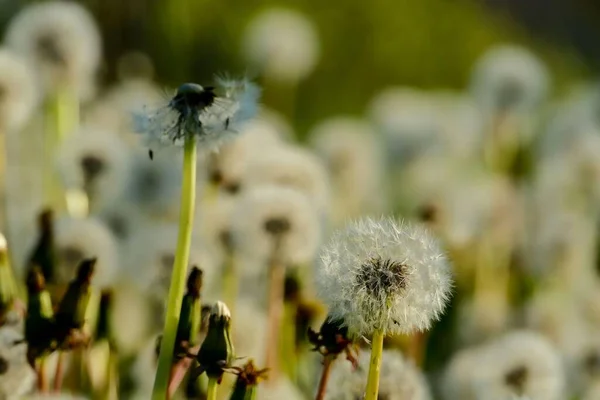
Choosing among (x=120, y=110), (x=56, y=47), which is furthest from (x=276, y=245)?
(x=120, y=110)

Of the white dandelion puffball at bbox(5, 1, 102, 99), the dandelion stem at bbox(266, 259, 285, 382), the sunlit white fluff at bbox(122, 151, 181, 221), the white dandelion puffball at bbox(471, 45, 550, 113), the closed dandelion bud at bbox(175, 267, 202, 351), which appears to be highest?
the white dandelion puffball at bbox(471, 45, 550, 113)

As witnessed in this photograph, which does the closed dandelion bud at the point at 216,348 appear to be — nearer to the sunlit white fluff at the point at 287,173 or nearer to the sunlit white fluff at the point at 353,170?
the sunlit white fluff at the point at 287,173

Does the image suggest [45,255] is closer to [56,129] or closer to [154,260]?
[154,260]

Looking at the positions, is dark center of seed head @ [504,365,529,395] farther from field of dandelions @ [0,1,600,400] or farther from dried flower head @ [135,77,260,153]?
dried flower head @ [135,77,260,153]

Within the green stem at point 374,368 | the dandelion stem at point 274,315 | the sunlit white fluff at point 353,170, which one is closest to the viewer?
the green stem at point 374,368

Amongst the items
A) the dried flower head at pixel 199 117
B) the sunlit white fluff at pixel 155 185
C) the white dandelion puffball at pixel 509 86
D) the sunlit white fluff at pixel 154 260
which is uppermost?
the white dandelion puffball at pixel 509 86

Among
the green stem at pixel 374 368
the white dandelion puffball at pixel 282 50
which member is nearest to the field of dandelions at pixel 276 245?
the green stem at pixel 374 368

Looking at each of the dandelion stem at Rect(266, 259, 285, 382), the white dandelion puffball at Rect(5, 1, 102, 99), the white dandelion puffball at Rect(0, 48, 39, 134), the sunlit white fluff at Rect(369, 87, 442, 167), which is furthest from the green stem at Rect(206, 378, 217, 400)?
the sunlit white fluff at Rect(369, 87, 442, 167)
